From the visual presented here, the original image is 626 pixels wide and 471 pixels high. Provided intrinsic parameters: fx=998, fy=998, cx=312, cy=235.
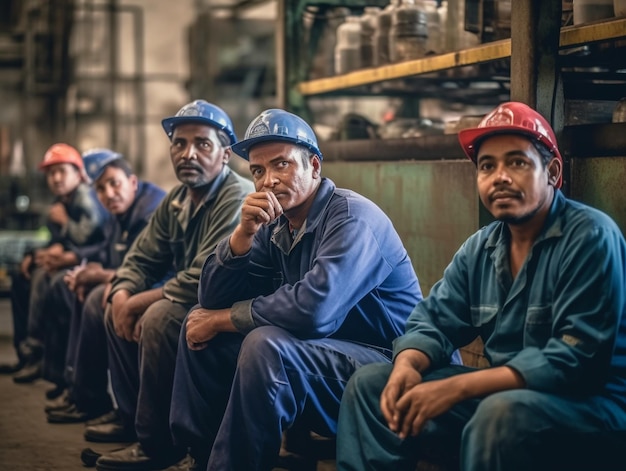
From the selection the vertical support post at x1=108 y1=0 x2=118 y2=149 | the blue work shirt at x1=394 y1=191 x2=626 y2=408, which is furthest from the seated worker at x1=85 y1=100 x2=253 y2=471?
the vertical support post at x1=108 y1=0 x2=118 y2=149

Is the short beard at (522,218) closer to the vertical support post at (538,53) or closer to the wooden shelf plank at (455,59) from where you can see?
the vertical support post at (538,53)

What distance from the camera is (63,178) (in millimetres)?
7551

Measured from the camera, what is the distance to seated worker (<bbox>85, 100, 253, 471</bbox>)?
4805 millimetres

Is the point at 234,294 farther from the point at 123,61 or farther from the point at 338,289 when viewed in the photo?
the point at 123,61

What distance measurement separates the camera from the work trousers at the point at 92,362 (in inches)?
235

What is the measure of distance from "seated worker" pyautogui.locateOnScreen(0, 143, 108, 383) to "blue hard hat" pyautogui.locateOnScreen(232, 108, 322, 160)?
3.46 m

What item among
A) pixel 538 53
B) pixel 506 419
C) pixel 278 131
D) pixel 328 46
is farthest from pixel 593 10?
pixel 328 46

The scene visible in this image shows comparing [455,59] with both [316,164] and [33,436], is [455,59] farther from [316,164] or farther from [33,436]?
[33,436]

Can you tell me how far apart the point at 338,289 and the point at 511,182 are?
0.90m

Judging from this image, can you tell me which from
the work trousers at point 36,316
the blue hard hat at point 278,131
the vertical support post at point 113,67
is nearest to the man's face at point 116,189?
the work trousers at point 36,316

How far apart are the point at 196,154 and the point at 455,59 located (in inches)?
56.5

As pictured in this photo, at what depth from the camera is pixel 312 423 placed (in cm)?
398

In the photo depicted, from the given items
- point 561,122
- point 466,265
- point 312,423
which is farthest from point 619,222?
point 312,423

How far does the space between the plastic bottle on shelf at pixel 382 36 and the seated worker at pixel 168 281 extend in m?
1.68
